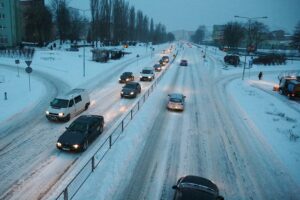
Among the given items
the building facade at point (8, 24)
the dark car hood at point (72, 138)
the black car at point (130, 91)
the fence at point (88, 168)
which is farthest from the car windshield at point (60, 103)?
the building facade at point (8, 24)

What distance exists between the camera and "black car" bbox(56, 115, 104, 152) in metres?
15.9

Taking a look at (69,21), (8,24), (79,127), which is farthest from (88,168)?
(69,21)

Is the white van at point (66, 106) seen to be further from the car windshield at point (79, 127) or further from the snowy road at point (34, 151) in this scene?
the car windshield at point (79, 127)

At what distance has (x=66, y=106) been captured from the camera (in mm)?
21469

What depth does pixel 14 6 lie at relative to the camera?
81750mm

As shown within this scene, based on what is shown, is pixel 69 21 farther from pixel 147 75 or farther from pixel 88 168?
pixel 88 168

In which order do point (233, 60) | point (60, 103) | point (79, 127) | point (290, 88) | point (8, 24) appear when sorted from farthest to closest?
1. point (8, 24)
2. point (233, 60)
3. point (290, 88)
4. point (60, 103)
5. point (79, 127)

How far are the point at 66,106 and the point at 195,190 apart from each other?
45.2 feet

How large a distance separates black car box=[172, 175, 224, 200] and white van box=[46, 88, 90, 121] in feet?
40.8

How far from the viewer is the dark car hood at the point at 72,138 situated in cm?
1596

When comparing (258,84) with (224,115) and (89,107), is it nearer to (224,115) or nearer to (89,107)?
(224,115)

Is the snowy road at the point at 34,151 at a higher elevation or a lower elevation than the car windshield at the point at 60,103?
lower

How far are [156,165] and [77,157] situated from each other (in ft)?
14.7

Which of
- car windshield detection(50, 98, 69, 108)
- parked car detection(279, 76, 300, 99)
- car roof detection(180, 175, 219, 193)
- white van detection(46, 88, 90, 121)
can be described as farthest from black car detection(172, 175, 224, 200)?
parked car detection(279, 76, 300, 99)
